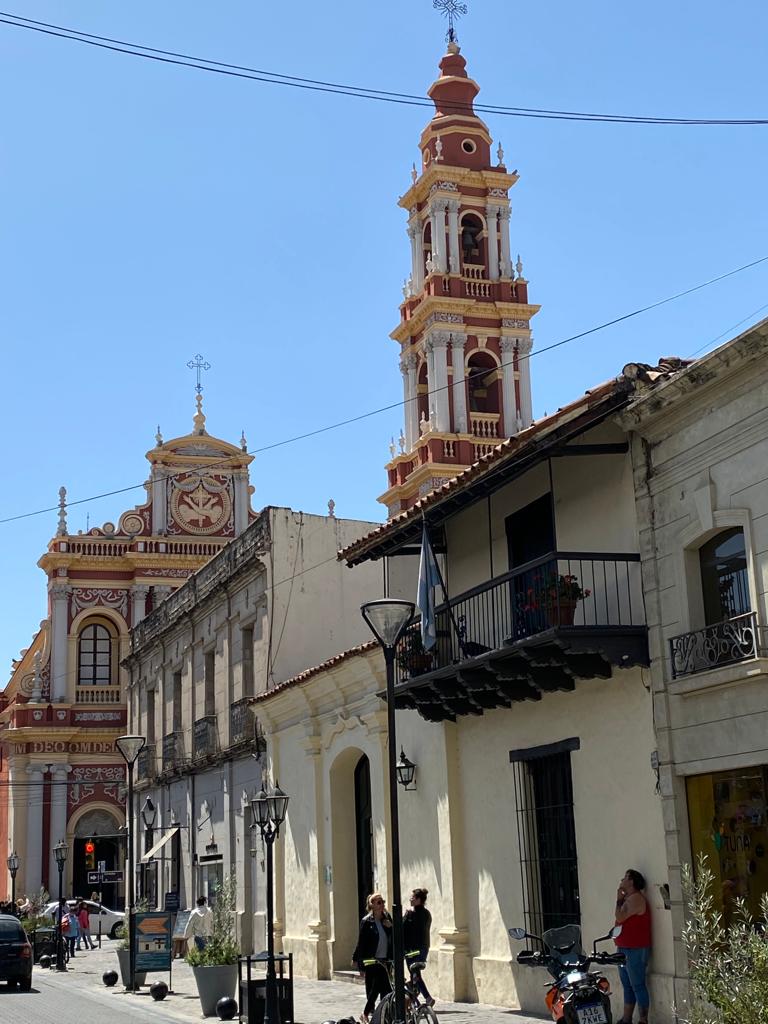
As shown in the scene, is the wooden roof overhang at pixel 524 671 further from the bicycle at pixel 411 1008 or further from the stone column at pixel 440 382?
the stone column at pixel 440 382

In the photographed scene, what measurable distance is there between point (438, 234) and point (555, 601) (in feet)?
108

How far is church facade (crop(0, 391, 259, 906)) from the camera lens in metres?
47.4

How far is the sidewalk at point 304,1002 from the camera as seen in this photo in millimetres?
15344

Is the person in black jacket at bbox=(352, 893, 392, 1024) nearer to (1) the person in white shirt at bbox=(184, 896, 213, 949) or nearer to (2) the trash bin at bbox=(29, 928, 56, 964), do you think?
(1) the person in white shirt at bbox=(184, 896, 213, 949)

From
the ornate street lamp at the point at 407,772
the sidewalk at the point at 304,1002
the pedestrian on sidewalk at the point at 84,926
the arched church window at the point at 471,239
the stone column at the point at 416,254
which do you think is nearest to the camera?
the sidewalk at the point at 304,1002

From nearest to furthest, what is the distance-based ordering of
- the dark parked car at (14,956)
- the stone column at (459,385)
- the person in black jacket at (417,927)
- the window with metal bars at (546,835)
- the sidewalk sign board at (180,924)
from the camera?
the person in black jacket at (417,927) < the window with metal bars at (546,835) < the dark parked car at (14,956) < the sidewalk sign board at (180,924) < the stone column at (459,385)

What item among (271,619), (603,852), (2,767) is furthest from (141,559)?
(603,852)

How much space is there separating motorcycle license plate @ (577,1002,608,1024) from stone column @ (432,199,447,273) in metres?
36.1

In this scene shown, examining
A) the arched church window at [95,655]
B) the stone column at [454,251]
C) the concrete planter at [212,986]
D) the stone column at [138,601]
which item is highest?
the stone column at [454,251]

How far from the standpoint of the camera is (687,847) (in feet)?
42.2

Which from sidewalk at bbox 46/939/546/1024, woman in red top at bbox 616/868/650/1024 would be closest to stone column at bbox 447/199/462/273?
sidewalk at bbox 46/939/546/1024

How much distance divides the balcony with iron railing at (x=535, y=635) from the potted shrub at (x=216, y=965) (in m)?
4.33

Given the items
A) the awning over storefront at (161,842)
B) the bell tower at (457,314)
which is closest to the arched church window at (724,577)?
the awning over storefront at (161,842)

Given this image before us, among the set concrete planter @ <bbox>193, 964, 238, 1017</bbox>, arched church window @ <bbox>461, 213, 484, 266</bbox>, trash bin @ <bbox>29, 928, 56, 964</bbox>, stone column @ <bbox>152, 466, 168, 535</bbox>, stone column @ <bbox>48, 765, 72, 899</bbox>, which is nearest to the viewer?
concrete planter @ <bbox>193, 964, 238, 1017</bbox>
